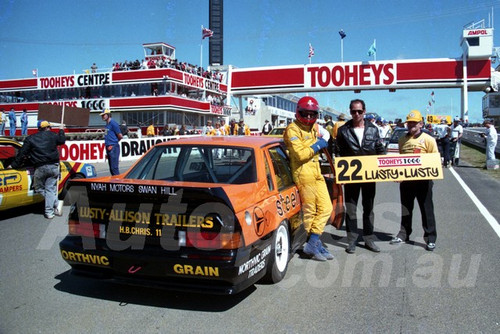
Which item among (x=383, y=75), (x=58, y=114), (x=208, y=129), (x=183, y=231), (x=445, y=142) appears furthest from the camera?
(x=208, y=129)

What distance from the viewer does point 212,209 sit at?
3422mm

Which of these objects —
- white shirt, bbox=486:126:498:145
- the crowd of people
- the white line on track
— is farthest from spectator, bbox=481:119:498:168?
the crowd of people

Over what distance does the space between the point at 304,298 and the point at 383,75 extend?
22.6m

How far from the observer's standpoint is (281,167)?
4.70 meters

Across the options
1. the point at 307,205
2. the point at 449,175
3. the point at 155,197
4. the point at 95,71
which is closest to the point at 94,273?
the point at 155,197

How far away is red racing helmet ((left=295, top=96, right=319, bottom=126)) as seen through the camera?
468cm

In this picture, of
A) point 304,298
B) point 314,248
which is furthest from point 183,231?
point 314,248

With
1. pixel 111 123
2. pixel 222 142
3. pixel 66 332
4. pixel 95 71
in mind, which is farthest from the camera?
pixel 95 71

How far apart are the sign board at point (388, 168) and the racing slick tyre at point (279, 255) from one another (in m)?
1.36

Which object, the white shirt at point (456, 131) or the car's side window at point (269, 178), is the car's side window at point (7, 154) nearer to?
the car's side window at point (269, 178)

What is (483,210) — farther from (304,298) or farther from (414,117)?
(304,298)

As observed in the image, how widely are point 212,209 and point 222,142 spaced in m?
1.26

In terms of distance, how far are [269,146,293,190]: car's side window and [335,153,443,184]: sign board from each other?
78cm

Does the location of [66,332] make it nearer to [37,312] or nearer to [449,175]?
[37,312]
